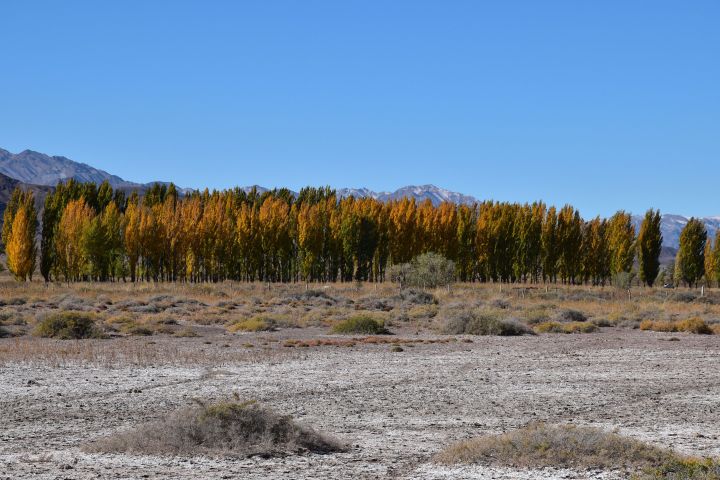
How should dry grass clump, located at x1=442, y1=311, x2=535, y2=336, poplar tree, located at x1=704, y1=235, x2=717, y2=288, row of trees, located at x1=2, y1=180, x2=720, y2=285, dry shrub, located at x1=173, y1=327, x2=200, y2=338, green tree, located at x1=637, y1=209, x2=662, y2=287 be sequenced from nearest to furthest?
1. dry shrub, located at x1=173, y1=327, x2=200, y2=338
2. dry grass clump, located at x1=442, y1=311, x2=535, y2=336
3. row of trees, located at x1=2, y1=180, x2=720, y2=285
4. green tree, located at x1=637, y1=209, x2=662, y2=287
5. poplar tree, located at x1=704, y1=235, x2=717, y2=288

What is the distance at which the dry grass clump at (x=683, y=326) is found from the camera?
37.0m

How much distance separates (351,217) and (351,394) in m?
68.6

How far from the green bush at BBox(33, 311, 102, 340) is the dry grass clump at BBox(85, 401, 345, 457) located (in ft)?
65.2

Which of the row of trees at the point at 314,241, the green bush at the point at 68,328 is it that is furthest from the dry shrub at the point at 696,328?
the row of trees at the point at 314,241

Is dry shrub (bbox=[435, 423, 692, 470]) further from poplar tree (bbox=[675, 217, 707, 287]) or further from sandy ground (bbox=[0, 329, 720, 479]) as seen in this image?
poplar tree (bbox=[675, 217, 707, 287])

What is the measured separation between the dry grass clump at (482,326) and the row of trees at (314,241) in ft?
153

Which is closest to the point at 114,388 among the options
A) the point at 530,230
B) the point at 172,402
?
the point at 172,402

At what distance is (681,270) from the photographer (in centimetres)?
10088

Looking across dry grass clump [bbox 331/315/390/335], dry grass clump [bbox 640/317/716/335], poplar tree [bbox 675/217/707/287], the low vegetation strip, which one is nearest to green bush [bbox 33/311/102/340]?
dry grass clump [bbox 331/315/390/335]

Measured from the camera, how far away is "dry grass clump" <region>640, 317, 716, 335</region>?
37.0 meters

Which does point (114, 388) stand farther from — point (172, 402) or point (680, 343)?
point (680, 343)

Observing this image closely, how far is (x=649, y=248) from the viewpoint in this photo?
93062 mm

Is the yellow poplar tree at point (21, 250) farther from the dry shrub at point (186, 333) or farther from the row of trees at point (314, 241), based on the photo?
the dry shrub at point (186, 333)

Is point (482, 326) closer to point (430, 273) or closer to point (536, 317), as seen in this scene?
point (536, 317)
